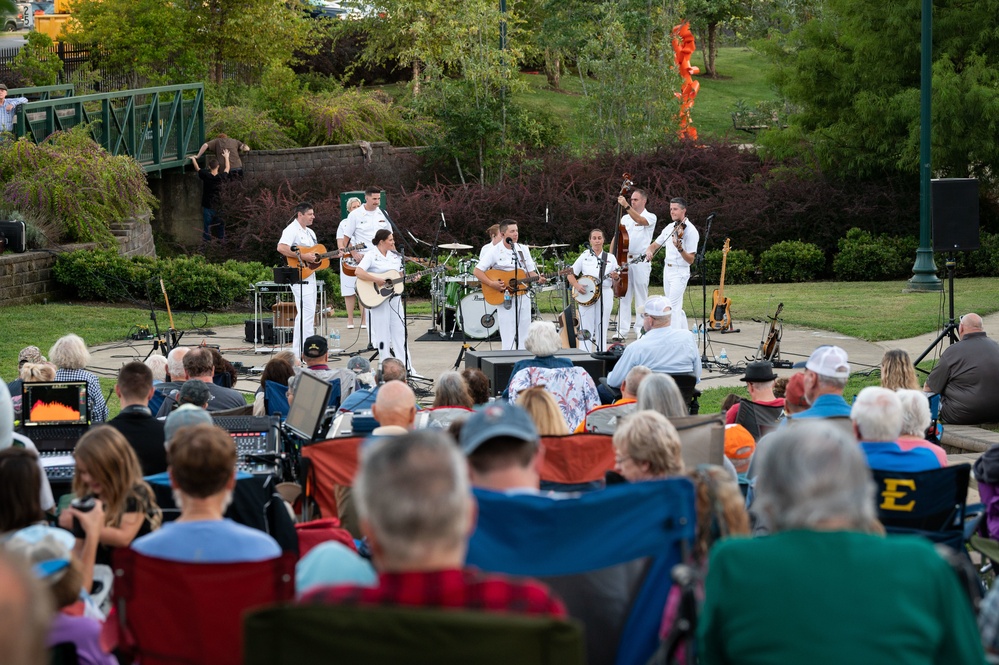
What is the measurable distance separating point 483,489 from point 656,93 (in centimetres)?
2739

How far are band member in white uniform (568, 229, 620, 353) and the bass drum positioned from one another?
1.29 m

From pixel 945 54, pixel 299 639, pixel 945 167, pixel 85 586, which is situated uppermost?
pixel 945 54

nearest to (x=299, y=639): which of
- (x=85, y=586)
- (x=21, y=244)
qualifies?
(x=85, y=586)

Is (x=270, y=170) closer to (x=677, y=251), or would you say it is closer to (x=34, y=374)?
(x=677, y=251)

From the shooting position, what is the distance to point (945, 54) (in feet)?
80.4

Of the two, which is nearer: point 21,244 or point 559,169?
point 21,244

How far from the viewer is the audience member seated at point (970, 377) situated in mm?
10742

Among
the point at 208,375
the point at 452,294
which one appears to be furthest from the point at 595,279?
the point at 208,375

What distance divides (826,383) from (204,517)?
4.13 meters

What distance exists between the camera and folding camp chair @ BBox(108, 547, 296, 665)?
13.1 ft

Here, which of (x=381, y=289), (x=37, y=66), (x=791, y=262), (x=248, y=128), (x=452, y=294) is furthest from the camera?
(x=248, y=128)

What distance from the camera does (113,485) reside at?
5.10 metres

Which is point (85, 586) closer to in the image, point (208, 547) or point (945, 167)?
point (208, 547)

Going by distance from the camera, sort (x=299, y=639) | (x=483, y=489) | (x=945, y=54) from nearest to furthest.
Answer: (x=299, y=639) < (x=483, y=489) < (x=945, y=54)
